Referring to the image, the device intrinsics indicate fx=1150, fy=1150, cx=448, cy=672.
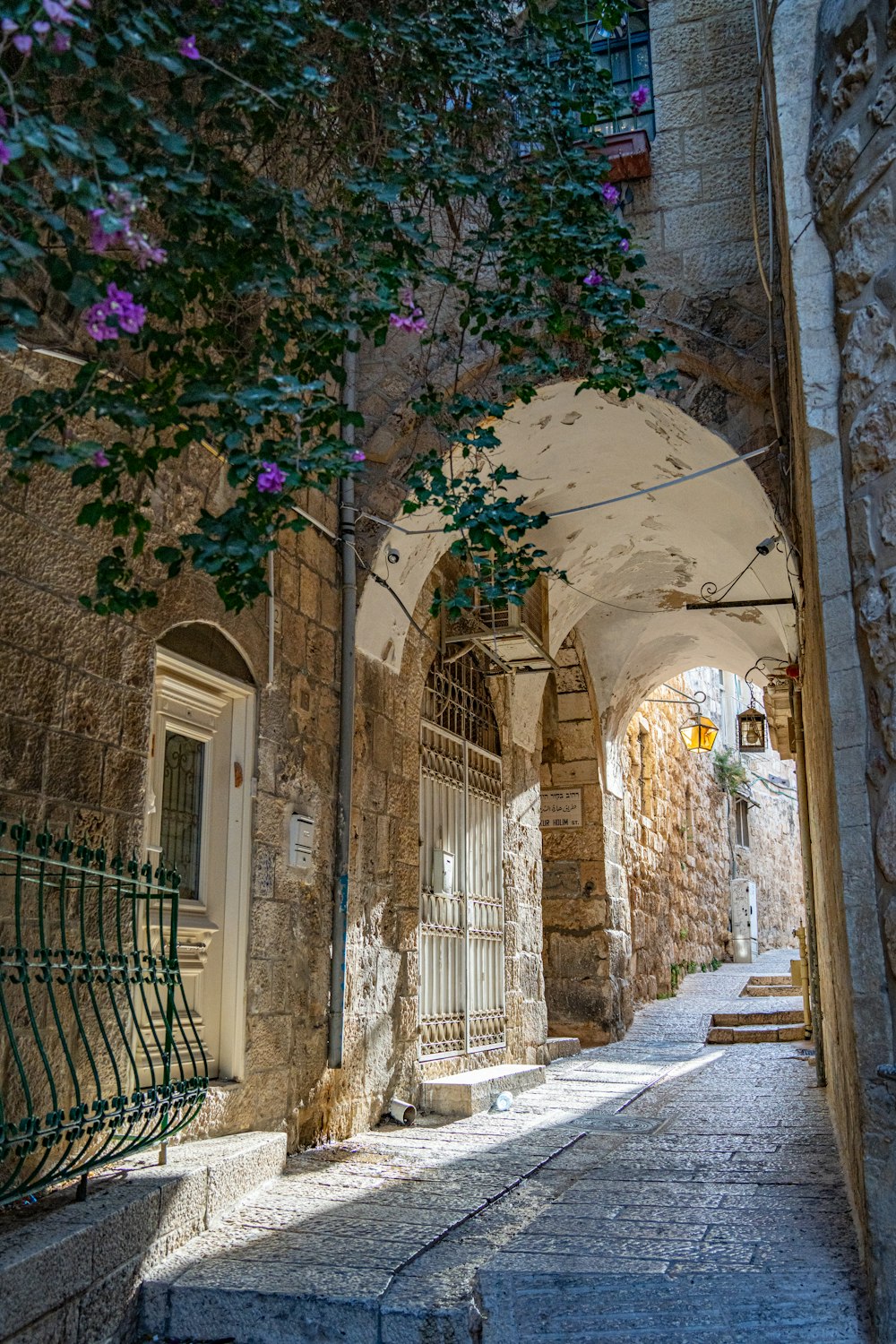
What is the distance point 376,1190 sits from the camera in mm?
4262

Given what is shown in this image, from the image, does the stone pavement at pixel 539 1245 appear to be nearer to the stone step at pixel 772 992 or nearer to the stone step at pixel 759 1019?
the stone step at pixel 759 1019

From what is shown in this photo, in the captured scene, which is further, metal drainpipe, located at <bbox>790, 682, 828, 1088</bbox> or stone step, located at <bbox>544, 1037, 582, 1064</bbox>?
stone step, located at <bbox>544, 1037, 582, 1064</bbox>

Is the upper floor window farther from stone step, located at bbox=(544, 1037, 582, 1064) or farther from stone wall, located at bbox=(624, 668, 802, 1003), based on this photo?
stone wall, located at bbox=(624, 668, 802, 1003)

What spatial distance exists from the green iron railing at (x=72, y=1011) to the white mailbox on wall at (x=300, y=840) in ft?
3.83

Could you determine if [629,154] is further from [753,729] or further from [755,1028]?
[755,1028]

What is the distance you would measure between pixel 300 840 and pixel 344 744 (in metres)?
0.67

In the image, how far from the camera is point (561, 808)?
10234mm

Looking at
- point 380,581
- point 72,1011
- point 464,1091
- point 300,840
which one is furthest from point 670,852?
point 72,1011

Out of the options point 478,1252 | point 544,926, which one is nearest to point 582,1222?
point 478,1252

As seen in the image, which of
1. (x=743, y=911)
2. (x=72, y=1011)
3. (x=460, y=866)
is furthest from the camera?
(x=743, y=911)

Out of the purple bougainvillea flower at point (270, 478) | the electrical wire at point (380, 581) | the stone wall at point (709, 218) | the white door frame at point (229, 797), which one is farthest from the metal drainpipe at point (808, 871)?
the purple bougainvillea flower at point (270, 478)

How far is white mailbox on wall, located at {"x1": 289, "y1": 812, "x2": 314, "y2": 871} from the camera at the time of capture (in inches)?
200

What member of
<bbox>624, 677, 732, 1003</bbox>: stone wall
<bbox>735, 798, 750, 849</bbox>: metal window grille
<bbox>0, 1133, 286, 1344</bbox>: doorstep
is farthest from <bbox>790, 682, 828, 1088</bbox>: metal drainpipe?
<bbox>735, 798, 750, 849</bbox>: metal window grille

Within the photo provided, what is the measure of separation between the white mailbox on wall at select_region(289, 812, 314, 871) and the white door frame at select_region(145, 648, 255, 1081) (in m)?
0.33
